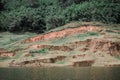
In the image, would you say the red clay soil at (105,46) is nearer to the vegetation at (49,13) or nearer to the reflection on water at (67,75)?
the vegetation at (49,13)

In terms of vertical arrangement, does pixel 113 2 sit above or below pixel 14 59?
above

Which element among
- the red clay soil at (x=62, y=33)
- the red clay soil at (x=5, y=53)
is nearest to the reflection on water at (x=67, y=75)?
the red clay soil at (x=5, y=53)

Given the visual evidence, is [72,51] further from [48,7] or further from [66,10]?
[48,7]

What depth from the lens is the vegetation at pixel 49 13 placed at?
231ft

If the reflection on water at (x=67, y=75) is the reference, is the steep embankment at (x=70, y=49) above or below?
below

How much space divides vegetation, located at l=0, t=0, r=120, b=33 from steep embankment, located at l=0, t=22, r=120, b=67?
9.51 meters

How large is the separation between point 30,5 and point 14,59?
Answer: 34526mm

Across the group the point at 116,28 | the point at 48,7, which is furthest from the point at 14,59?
the point at 48,7

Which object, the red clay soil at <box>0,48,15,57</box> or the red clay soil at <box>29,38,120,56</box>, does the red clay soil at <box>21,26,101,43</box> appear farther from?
the red clay soil at <box>0,48,15,57</box>

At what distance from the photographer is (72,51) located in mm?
54656

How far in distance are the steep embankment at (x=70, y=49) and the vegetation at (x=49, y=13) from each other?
9.51m

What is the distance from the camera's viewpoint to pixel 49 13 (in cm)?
8019

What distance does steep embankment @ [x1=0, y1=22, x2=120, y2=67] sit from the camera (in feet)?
166

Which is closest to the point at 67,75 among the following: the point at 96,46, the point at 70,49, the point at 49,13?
the point at 96,46
